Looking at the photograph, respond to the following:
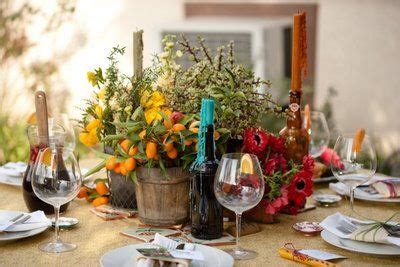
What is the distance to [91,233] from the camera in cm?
185

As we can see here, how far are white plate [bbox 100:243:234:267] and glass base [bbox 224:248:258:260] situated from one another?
6 centimetres

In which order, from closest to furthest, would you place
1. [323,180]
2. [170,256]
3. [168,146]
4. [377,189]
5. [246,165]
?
1. [170,256]
2. [246,165]
3. [168,146]
4. [377,189]
5. [323,180]

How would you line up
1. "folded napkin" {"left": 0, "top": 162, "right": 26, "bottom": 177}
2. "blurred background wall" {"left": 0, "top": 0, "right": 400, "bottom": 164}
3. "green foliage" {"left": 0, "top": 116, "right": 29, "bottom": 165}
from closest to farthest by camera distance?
"folded napkin" {"left": 0, "top": 162, "right": 26, "bottom": 177}, "green foliage" {"left": 0, "top": 116, "right": 29, "bottom": 165}, "blurred background wall" {"left": 0, "top": 0, "right": 400, "bottom": 164}

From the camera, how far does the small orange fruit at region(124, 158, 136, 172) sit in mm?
1845

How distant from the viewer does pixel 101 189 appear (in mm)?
2129

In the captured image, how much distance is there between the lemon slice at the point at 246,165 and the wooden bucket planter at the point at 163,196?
0.97 feet

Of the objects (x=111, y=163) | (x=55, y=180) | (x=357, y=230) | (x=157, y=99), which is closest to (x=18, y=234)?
(x=55, y=180)

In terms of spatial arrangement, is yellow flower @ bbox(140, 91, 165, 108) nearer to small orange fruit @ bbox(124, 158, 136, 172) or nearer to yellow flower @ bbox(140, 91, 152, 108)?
yellow flower @ bbox(140, 91, 152, 108)

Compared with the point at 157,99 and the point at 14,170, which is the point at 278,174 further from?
the point at 14,170

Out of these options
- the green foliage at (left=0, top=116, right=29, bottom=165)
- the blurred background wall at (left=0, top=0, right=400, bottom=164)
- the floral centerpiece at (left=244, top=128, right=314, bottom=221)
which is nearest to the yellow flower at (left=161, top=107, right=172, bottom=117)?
the floral centerpiece at (left=244, top=128, right=314, bottom=221)

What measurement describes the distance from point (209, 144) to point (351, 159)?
461 mm

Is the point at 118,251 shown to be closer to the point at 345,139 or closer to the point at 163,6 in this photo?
the point at 345,139

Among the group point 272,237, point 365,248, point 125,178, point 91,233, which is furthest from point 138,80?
point 365,248

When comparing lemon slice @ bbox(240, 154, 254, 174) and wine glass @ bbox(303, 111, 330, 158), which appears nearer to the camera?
lemon slice @ bbox(240, 154, 254, 174)
